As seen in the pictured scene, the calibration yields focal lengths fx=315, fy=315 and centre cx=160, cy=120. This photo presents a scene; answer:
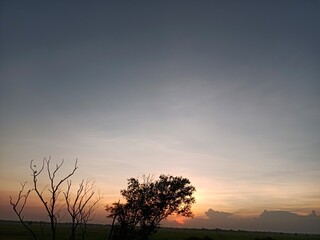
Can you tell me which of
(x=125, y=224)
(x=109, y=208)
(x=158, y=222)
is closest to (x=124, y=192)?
→ (x=109, y=208)

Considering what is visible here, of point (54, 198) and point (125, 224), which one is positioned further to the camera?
point (125, 224)

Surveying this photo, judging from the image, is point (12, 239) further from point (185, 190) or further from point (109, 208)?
point (185, 190)

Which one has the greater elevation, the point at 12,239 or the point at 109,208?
the point at 109,208

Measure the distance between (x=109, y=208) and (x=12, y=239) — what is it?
34.9 m

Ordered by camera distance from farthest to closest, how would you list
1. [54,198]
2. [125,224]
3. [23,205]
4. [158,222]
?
[158,222], [125,224], [54,198], [23,205]

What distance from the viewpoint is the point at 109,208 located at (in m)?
55.4

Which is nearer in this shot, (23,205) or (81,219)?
(23,205)

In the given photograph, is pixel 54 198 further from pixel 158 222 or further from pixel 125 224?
pixel 158 222

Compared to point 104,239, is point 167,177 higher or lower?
higher

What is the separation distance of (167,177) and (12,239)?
43982 mm

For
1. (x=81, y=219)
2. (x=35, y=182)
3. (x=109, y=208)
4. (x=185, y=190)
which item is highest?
(x=185, y=190)

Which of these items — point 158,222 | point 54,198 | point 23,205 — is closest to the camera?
point 23,205

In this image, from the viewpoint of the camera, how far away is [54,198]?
604 centimetres

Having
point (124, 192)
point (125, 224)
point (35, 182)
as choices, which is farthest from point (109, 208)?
point (35, 182)
